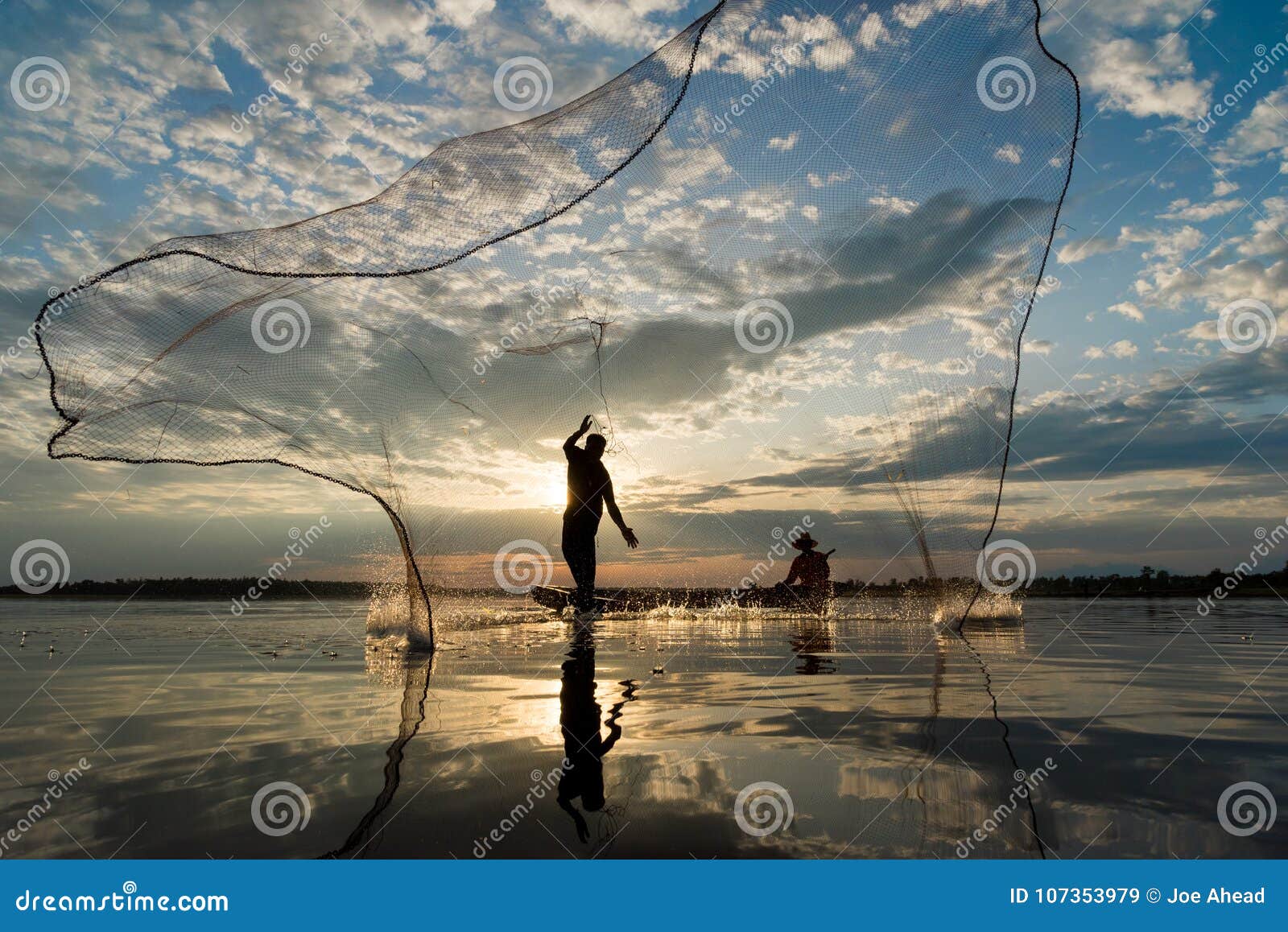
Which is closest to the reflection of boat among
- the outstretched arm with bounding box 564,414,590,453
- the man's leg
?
the man's leg

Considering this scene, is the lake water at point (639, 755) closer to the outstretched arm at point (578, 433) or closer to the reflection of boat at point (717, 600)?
the outstretched arm at point (578, 433)

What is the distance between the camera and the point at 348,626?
18156 millimetres

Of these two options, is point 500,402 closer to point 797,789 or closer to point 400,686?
point 400,686

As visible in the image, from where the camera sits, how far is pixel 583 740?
A: 5523 mm

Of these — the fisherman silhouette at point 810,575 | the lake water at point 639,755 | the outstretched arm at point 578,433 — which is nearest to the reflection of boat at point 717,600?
the fisherman silhouette at point 810,575

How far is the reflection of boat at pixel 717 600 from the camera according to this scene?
75.1 feet

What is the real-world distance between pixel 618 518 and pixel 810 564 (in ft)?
25.9

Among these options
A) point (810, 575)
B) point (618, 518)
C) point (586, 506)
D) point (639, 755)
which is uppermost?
point (586, 506)

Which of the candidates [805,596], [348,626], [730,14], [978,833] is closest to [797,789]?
[978,833]

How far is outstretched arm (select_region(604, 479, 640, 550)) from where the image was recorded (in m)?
16.7

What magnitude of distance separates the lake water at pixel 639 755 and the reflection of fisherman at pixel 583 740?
1.1 inches

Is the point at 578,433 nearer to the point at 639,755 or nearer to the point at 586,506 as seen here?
the point at 586,506

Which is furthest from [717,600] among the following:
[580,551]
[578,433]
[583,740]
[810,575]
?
[583,740]

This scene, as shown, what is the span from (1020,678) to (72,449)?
1076 centimetres
